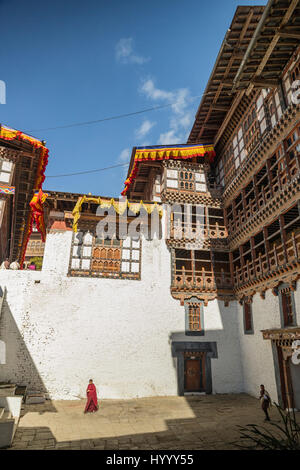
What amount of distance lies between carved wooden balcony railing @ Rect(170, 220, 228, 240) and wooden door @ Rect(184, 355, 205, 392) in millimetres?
7346

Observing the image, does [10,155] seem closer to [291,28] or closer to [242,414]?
[291,28]

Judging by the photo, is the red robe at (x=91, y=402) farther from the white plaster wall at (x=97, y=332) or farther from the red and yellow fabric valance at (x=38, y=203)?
the red and yellow fabric valance at (x=38, y=203)

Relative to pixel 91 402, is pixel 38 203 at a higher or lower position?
higher

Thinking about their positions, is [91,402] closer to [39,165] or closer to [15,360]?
[15,360]

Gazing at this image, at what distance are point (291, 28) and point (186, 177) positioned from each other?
10.5 metres

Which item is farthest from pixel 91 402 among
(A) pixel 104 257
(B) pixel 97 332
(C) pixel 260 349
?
(C) pixel 260 349

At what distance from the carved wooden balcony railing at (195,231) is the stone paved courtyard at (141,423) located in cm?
933

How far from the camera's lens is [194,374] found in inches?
675

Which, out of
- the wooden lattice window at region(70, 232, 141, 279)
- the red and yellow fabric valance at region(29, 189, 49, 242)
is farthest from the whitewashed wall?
the red and yellow fabric valance at region(29, 189, 49, 242)

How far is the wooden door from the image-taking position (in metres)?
16.9

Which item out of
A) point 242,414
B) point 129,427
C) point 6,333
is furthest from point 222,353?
point 6,333

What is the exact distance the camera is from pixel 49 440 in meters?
9.53

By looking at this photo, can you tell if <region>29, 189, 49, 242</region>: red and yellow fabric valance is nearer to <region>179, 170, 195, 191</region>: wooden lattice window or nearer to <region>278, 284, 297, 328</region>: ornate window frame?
<region>179, 170, 195, 191</region>: wooden lattice window

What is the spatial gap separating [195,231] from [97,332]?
8813mm
